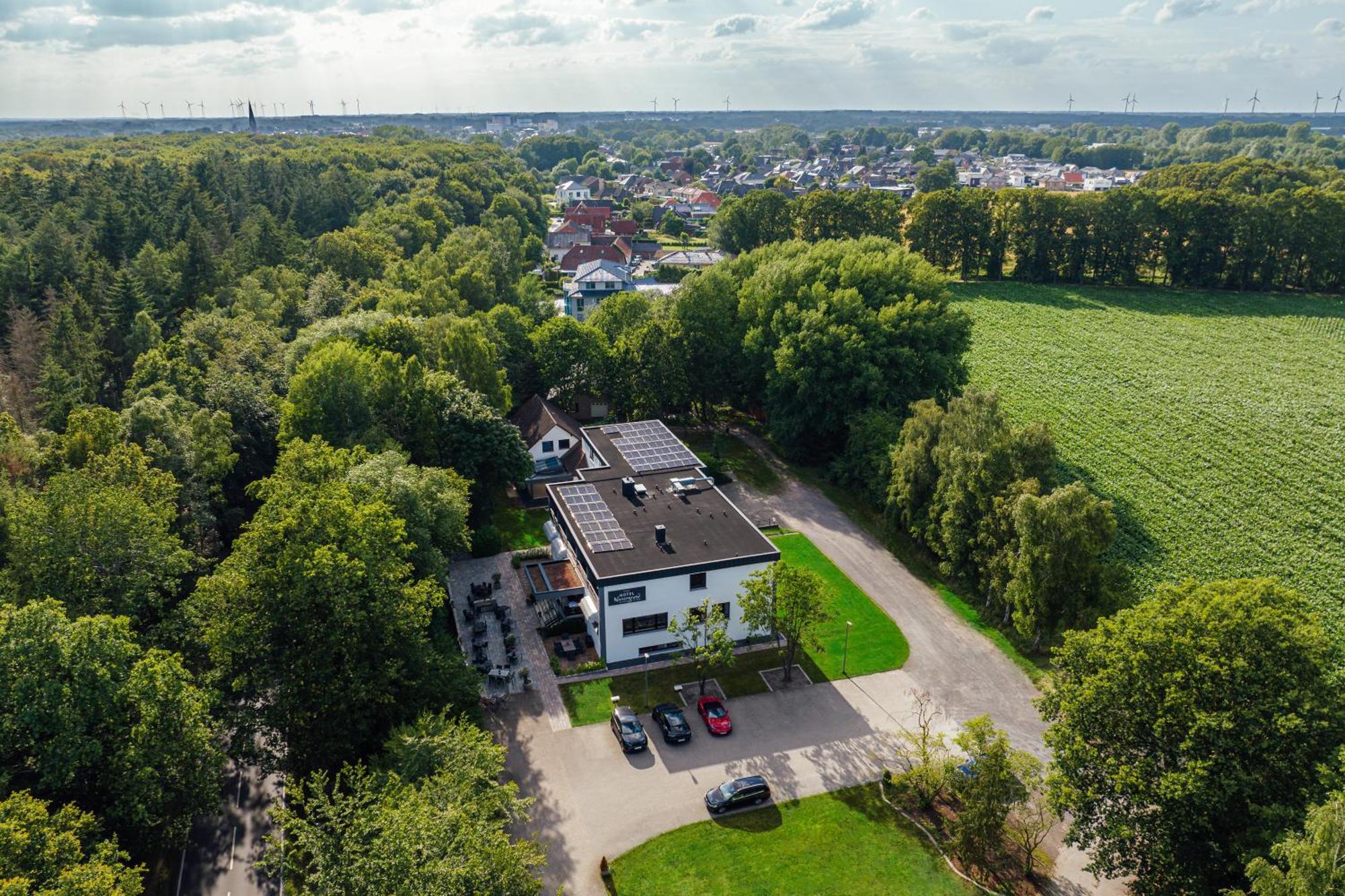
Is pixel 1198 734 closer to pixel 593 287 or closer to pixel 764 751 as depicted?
pixel 764 751

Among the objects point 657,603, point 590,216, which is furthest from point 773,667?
point 590,216

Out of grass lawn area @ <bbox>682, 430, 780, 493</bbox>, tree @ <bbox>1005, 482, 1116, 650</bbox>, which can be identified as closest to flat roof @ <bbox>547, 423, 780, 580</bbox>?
grass lawn area @ <bbox>682, 430, 780, 493</bbox>

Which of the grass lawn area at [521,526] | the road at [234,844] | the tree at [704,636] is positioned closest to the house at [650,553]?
the tree at [704,636]

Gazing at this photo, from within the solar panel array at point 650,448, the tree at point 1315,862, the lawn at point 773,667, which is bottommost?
the lawn at point 773,667

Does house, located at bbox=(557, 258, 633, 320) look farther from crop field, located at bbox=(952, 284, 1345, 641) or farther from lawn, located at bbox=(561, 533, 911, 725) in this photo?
lawn, located at bbox=(561, 533, 911, 725)

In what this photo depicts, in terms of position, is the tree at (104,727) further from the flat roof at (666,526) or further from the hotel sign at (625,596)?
the flat roof at (666,526)

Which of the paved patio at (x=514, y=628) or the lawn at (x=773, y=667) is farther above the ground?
the paved patio at (x=514, y=628)
